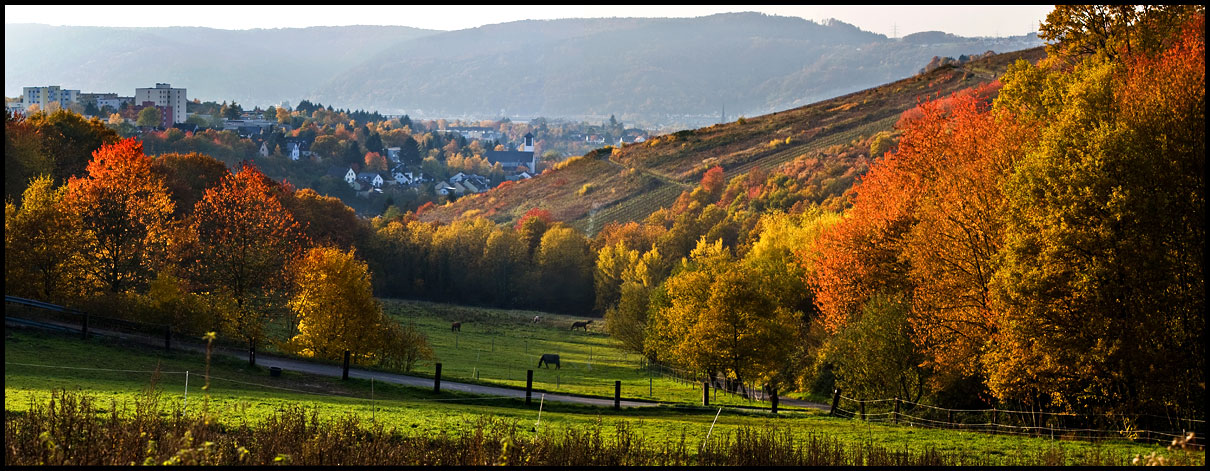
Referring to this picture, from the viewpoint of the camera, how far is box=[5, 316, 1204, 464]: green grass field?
21.8 m

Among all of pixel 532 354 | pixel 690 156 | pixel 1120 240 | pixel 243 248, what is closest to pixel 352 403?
pixel 1120 240

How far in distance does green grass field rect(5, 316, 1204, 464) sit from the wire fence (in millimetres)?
1389

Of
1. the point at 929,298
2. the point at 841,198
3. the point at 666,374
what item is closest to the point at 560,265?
the point at 841,198

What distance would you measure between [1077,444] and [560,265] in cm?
9078

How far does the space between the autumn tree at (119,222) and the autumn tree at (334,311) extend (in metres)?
7.90

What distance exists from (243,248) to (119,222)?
5.74 m

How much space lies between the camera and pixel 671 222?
120 meters

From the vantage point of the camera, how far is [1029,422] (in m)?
28.3

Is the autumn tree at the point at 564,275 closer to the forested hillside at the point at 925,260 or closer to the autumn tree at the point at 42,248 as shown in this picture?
the forested hillside at the point at 925,260

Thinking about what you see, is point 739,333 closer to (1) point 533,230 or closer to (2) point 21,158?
(2) point 21,158

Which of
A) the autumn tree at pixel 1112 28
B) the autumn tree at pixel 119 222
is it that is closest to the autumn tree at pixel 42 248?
the autumn tree at pixel 119 222

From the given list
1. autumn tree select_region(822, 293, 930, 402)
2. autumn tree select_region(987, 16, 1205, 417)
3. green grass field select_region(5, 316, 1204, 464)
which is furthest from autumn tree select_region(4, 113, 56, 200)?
autumn tree select_region(987, 16, 1205, 417)

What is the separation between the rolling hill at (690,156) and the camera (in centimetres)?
13550

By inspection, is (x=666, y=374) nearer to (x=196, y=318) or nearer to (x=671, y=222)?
(x=196, y=318)
